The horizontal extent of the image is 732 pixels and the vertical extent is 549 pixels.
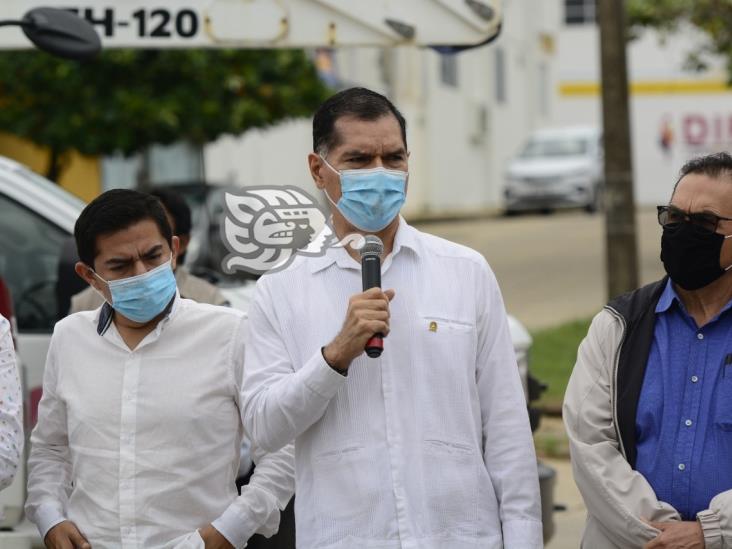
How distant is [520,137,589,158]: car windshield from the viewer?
33.7 meters

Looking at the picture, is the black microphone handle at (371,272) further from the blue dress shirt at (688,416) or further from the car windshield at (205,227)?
the car windshield at (205,227)

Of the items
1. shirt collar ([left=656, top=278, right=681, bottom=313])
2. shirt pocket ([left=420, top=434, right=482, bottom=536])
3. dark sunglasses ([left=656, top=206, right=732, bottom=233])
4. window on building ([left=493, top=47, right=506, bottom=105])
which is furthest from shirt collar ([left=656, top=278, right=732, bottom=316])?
window on building ([left=493, top=47, right=506, bottom=105])

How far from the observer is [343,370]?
12.2ft

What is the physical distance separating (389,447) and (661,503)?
2.46ft

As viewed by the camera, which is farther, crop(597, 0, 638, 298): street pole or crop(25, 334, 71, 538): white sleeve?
crop(597, 0, 638, 298): street pole

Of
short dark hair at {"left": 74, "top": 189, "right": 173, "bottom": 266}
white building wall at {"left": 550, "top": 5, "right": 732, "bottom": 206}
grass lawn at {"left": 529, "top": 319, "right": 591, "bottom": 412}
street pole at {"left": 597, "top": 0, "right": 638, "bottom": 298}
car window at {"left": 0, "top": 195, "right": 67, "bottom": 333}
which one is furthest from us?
white building wall at {"left": 550, "top": 5, "right": 732, "bottom": 206}

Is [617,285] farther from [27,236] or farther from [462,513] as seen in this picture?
[462,513]

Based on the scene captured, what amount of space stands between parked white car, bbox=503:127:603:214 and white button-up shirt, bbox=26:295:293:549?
29195 mm

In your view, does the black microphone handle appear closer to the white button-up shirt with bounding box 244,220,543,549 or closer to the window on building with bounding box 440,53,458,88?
the white button-up shirt with bounding box 244,220,543,549

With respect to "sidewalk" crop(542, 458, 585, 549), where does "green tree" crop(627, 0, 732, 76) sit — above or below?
above

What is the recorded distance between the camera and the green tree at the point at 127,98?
16.8 m

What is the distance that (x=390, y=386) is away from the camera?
388 centimetres

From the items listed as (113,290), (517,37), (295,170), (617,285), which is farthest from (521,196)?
(113,290)

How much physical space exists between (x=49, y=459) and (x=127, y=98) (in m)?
12.6
